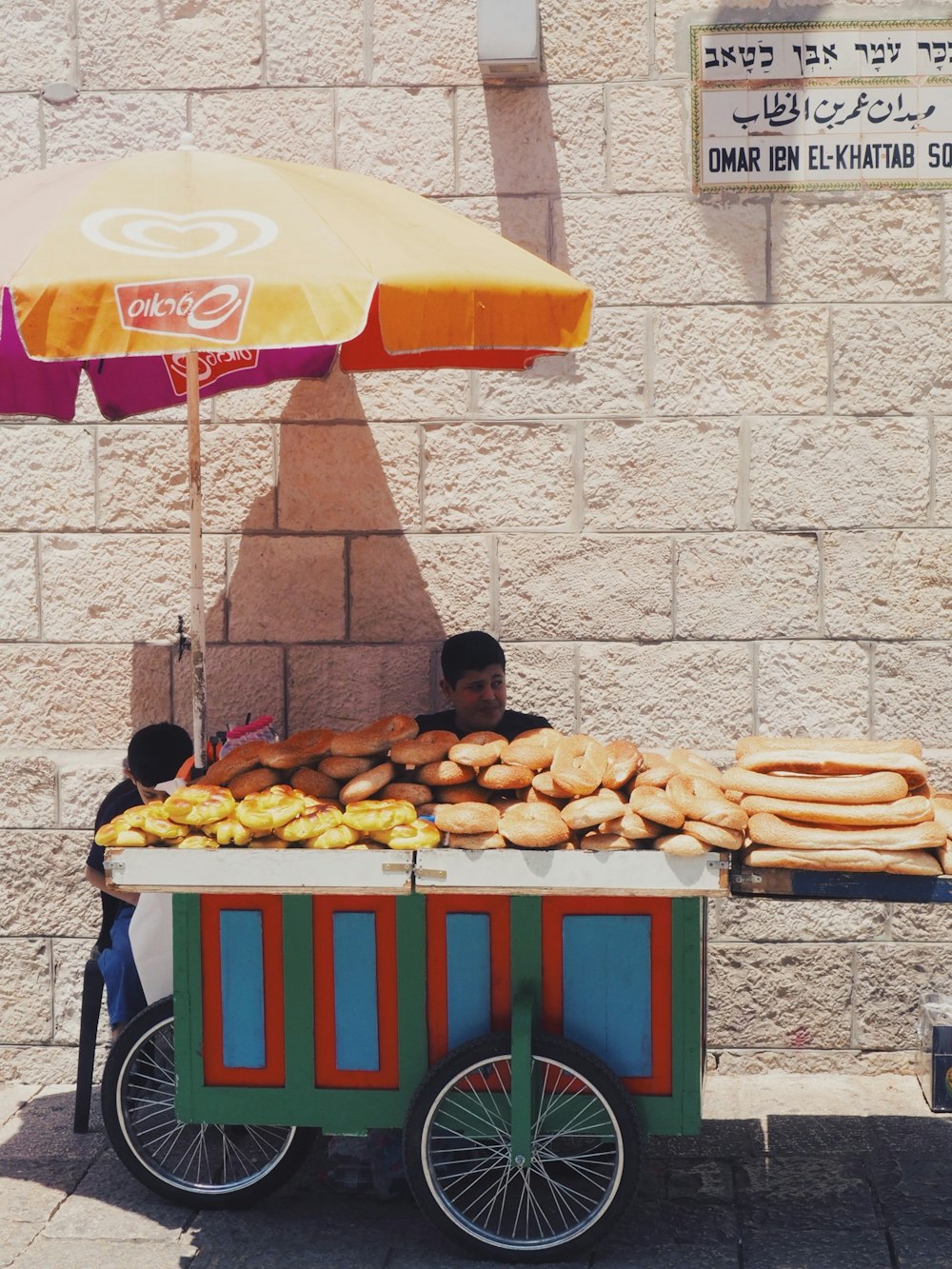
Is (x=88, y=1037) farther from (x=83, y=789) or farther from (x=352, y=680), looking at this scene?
(x=352, y=680)

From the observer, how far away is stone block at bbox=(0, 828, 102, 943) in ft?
18.8

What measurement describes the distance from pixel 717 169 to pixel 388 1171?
3776 mm

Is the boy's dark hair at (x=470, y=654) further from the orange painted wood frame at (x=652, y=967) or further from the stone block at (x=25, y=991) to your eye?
the stone block at (x=25, y=991)

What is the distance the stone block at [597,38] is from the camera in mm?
5527

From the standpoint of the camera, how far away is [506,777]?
13.8ft

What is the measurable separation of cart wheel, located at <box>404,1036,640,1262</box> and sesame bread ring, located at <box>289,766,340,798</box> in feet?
2.72

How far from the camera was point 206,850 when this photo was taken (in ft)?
13.4

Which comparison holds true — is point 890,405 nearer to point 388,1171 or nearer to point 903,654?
point 903,654

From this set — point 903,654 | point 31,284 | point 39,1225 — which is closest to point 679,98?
point 903,654

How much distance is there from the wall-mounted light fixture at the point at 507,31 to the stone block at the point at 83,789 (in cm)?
301

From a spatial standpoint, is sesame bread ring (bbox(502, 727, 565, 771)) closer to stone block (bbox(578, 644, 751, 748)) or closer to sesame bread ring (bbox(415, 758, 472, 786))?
sesame bread ring (bbox(415, 758, 472, 786))

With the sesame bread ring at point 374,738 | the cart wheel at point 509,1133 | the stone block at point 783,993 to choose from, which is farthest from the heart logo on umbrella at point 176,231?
the stone block at point 783,993

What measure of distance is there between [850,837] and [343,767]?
1.47m

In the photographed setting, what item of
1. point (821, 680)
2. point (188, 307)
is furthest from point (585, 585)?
point (188, 307)
